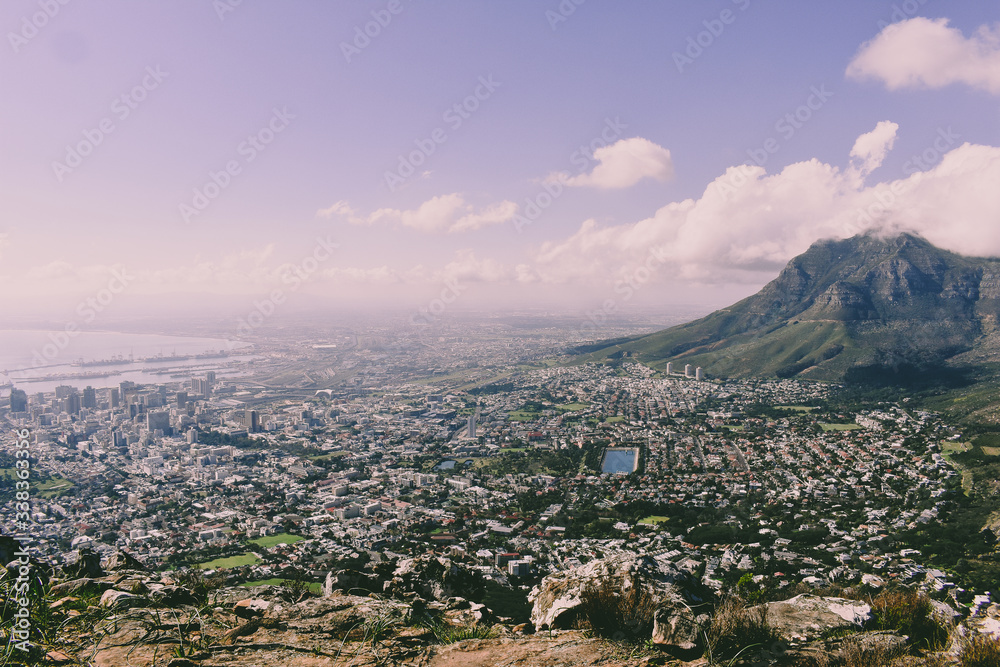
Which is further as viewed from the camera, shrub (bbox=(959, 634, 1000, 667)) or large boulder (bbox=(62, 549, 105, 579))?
large boulder (bbox=(62, 549, 105, 579))

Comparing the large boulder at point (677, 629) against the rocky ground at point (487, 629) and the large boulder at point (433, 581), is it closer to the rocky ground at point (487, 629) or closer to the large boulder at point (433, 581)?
the rocky ground at point (487, 629)

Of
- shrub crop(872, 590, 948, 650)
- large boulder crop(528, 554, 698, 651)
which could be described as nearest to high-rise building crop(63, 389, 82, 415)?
large boulder crop(528, 554, 698, 651)

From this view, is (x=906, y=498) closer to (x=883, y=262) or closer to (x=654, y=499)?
(x=654, y=499)

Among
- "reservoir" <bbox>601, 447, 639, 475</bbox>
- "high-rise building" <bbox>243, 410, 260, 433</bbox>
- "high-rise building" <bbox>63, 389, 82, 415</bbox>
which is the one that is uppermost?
"high-rise building" <bbox>63, 389, 82, 415</bbox>

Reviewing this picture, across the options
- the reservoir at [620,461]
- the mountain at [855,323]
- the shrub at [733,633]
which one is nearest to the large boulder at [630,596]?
the shrub at [733,633]

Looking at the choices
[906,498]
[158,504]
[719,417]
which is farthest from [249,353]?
[906,498]

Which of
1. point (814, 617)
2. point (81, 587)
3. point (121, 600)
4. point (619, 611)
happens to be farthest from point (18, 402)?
point (814, 617)

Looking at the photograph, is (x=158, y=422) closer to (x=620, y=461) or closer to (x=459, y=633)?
(x=620, y=461)

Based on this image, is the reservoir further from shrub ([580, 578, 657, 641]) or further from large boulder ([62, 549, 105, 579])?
large boulder ([62, 549, 105, 579])
